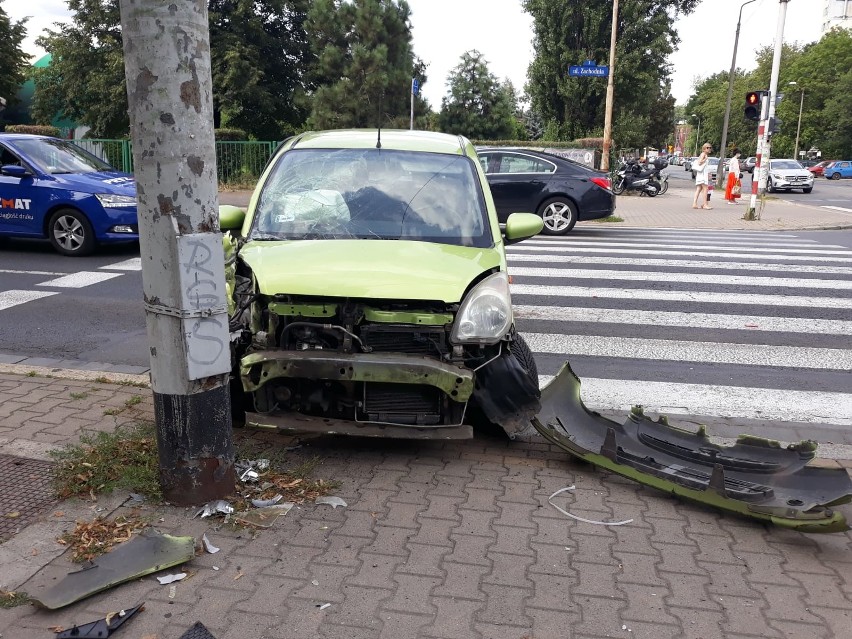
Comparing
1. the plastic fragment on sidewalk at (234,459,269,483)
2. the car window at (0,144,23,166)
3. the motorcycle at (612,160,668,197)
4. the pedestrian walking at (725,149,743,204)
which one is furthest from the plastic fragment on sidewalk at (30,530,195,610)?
the motorcycle at (612,160,668,197)

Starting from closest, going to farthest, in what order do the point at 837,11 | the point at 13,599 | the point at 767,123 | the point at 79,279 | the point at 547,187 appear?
1. the point at 13,599
2. the point at 79,279
3. the point at 547,187
4. the point at 767,123
5. the point at 837,11

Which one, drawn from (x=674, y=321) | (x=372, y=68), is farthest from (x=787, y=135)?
(x=674, y=321)

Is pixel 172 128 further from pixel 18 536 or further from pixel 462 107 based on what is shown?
pixel 462 107

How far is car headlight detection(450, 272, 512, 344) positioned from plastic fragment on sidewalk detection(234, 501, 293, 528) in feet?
4.07

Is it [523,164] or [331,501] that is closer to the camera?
[331,501]

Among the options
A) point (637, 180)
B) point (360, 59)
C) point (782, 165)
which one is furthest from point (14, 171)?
point (782, 165)

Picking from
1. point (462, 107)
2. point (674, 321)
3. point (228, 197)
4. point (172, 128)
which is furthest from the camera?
point (462, 107)

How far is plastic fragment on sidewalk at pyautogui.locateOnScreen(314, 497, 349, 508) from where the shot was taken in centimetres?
387

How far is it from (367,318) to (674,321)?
4.90 meters

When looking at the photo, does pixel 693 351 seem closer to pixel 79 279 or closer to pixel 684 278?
pixel 684 278

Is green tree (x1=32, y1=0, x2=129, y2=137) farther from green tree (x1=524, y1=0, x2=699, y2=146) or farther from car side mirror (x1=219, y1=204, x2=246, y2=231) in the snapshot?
car side mirror (x1=219, y1=204, x2=246, y2=231)

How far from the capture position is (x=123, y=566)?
3201mm

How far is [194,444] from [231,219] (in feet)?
6.96

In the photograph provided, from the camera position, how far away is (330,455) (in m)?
4.50
